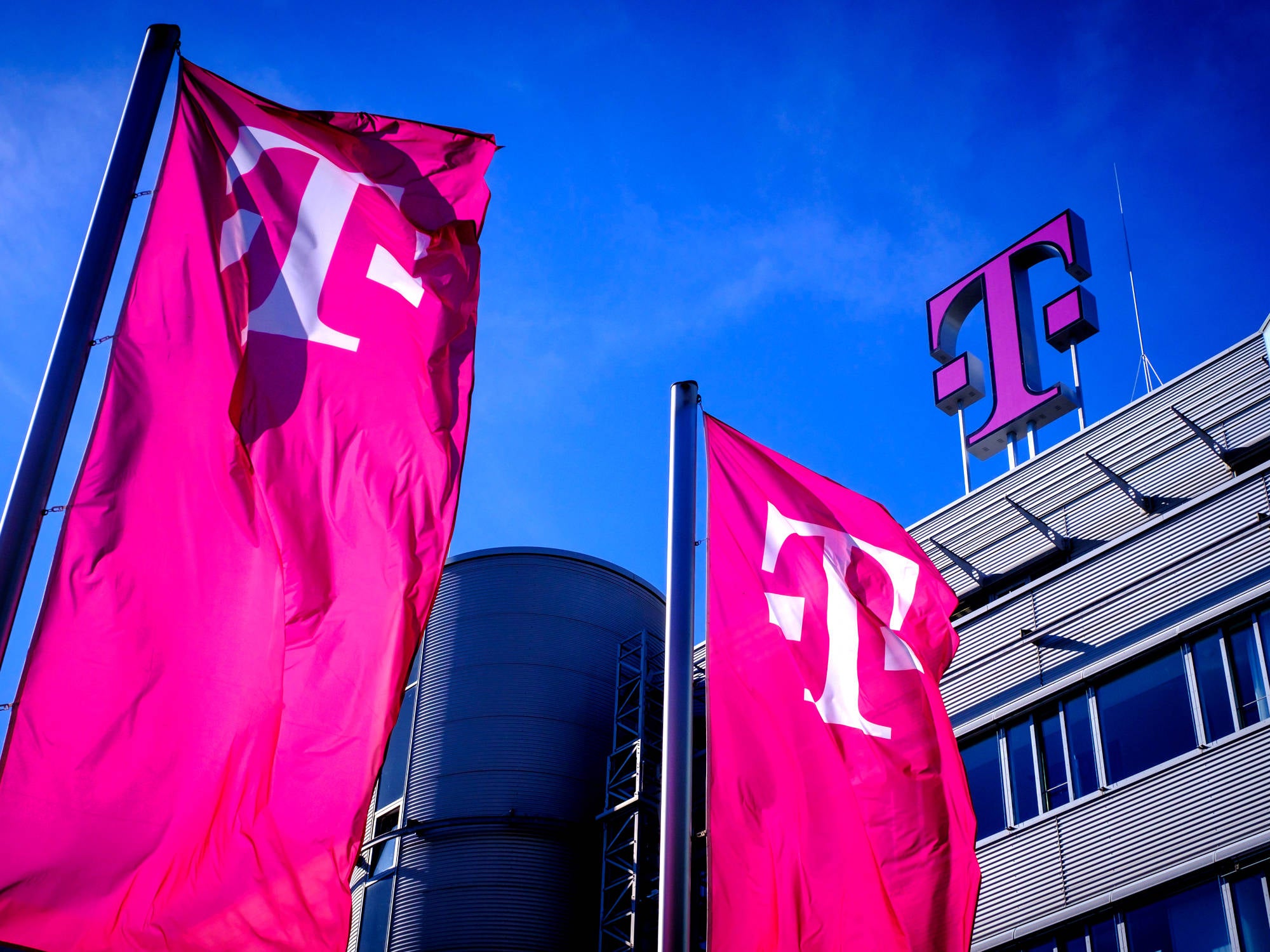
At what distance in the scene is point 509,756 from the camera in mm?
36094

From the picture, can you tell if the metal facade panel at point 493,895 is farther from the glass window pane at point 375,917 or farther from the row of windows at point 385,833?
the row of windows at point 385,833

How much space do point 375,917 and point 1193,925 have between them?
2107 centimetres

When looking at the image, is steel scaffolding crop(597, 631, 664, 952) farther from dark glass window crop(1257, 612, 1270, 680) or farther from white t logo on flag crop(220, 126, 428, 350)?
white t logo on flag crop(220, 126, 428, 350)

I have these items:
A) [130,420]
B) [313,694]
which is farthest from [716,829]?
[130,420]

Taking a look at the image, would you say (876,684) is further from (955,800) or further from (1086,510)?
(1086,510)

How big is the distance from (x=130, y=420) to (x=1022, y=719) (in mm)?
19902

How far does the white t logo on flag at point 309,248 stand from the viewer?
1067 cm

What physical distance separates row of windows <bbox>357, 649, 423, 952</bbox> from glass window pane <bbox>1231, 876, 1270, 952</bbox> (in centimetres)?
2005

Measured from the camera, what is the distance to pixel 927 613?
14781mm

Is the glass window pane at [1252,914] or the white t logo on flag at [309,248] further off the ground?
the white t logo on flag at [309,248]

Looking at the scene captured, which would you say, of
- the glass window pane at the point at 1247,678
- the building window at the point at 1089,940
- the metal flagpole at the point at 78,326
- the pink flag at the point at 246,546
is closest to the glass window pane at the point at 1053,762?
the building window at the point at 1089,940

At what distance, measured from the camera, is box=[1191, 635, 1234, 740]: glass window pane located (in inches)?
858

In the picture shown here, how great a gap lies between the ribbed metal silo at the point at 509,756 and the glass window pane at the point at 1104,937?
15976 millimetres

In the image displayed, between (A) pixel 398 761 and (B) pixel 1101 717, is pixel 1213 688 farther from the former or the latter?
(A) pixel 398 761
